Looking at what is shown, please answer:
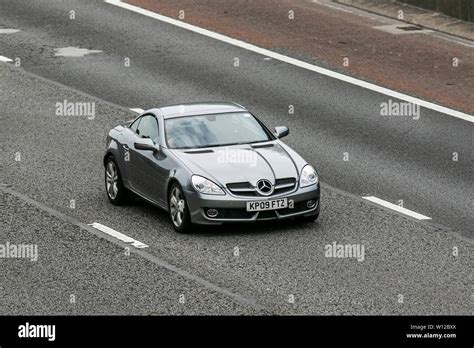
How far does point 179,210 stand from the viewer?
18.4 m

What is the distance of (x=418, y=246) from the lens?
58.1ft

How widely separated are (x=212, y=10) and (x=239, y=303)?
18066 mm

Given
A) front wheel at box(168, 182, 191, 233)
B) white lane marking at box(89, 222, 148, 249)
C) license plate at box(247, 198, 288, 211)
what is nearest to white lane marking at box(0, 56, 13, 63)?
white lane marking at box(89, 222, 148, 249)

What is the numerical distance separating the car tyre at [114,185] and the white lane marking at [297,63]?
24.3 ft

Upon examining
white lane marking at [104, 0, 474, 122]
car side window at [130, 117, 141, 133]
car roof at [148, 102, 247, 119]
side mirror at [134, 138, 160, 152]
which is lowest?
white lane marking at [104, 0, 474, 122]

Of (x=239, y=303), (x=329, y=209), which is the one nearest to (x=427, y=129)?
(x=329, y=209)

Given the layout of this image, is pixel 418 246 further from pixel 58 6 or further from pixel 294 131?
pixel 58 6

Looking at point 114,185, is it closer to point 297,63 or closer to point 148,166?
point 148,166

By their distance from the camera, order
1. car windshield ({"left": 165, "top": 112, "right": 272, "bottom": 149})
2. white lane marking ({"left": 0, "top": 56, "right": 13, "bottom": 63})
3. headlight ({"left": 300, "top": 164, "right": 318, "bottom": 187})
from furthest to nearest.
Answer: white lane marking ({"left": 0, "top": 56, "right": 13, "bottom": 63}) < car windshield ({"left": 165, "top": 112, "right": 272, "bottom": 149}) < headlight ({"left": 300, "top": 164, "right": 318, "bottom": 187})

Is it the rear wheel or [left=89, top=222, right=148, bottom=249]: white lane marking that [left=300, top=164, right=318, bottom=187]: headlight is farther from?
the rear wheel

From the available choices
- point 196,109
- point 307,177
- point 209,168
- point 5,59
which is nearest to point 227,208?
point 209,168

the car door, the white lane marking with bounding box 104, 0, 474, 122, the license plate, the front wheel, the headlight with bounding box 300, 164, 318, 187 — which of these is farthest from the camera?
the white lane marking with bounding box 104, 0, 474, 122

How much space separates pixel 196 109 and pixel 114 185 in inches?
62.6

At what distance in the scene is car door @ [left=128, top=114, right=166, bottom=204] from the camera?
1902cm
